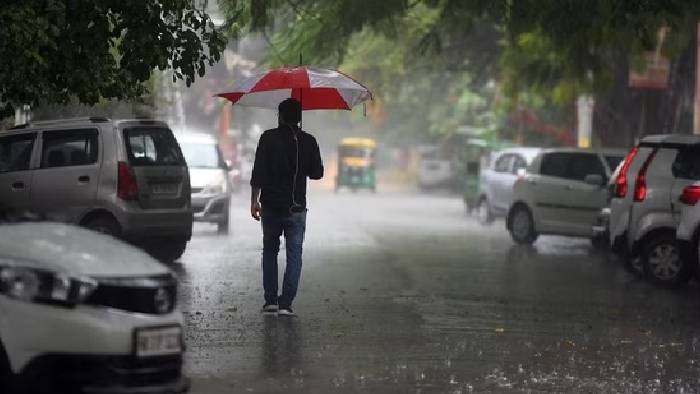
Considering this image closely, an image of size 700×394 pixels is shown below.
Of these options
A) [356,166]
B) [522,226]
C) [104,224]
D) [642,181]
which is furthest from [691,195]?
[356,166]

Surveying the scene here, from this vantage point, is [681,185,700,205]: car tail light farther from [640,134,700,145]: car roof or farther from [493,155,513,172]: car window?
[493,155,513,172]: car window

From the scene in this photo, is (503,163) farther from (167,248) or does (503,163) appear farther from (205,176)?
(167,248)

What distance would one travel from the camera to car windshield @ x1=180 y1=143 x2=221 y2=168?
1002 inches

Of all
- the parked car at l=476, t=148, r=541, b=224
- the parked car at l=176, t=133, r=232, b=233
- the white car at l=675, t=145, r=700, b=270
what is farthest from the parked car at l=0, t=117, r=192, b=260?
the parked car at l=476, t=148, r=541, b=224

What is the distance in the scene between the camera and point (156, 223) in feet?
55.4

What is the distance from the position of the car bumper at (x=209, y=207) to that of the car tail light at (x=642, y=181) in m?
9.60

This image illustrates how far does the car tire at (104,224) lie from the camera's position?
1656 centimetres

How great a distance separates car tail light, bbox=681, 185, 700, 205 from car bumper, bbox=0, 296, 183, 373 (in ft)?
33.6

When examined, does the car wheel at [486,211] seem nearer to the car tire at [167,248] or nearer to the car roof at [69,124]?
the car tire at [167,248]

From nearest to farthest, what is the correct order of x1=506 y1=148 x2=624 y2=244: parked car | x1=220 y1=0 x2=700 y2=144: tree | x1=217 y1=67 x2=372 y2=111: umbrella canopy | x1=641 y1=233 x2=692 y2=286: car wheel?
x1=217 y1=67 x2=372 y2=111: umbrella canopy, x1=641 y1=233 x2=692 y2=286: car wheel, x1=220 y1=0 x2=700 y2=144: tree, x1=506 y1=148 x2=624 y2=244: parked car

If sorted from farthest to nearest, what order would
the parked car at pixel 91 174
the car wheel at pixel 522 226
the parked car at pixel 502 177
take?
the parked car at pixel 502 177 < the car wheel at pixel 522 226 < the parked car at pixel 91 174

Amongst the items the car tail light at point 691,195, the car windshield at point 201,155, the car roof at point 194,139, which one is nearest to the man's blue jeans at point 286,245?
the car tail light at point 691,195

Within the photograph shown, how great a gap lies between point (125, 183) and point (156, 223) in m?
0.69

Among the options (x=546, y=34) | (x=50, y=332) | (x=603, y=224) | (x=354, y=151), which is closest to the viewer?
(x=50, y=332)
